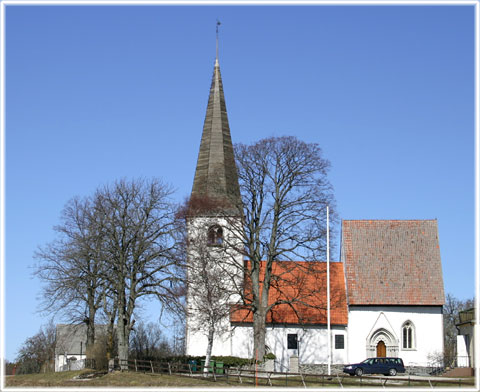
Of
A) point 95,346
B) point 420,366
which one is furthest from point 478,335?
point 95,346

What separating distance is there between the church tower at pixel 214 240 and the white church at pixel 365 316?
138 millimetres

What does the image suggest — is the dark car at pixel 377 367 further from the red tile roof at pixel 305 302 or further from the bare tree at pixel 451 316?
the bare tree at pixel 451 316

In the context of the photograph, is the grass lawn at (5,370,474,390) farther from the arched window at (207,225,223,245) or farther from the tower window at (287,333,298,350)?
the arched window at (207,225,223,245)

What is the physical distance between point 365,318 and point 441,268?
250 inches

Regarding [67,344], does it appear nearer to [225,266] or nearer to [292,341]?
[292,341]

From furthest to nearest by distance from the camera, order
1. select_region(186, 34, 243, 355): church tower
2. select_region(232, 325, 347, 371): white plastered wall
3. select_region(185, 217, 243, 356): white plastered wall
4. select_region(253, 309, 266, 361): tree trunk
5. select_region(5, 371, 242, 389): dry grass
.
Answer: select_region(232, 325, 347, 371): white plastered wall → select_region(185, 217, 243, 356): white plastered wall → select_region(186, 34, 243, 355): church tower → select_region(253, 309, 266, 361): tree trunk → select_region(5, 371, 242, 389): dry grass

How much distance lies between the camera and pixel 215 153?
53594mm

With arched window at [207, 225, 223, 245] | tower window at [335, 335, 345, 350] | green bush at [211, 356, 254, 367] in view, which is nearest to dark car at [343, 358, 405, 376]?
tower window at [335, 335, 345, 350]

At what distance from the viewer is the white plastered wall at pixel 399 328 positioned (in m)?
48.9

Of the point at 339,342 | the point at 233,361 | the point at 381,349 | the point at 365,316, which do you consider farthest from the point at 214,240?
the point at 381,349

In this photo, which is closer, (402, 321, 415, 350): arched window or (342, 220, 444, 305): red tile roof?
(402, 321, 415, 350): arched window

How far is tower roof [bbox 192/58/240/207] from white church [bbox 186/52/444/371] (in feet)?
0.81

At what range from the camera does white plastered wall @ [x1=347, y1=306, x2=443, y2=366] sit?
48.9m

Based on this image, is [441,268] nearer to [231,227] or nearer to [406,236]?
[406,236]
